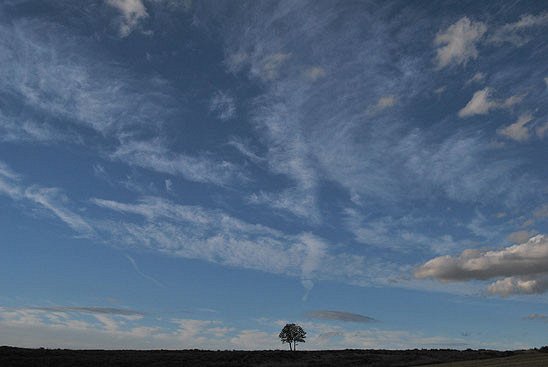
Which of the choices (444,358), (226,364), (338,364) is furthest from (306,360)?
(444,358)

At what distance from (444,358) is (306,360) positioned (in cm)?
2340

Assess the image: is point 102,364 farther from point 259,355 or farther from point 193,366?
point 259,355

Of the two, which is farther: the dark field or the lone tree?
the lone tree

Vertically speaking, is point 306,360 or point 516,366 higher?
point 306,360

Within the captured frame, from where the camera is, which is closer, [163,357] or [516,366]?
[516,366]

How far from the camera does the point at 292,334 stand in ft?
428

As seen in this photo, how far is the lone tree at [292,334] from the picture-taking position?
130125 millimetres

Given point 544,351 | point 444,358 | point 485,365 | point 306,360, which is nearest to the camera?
point 485,365

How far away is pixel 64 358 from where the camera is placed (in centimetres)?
8462

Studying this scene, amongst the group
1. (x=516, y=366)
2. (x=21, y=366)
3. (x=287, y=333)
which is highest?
(x=287, y=333)

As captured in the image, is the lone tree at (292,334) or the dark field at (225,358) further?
the lone tree at (292,334)

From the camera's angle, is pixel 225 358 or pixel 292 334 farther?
pixel 292 334

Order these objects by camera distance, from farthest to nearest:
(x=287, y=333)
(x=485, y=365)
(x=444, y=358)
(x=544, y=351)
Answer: (x=287, y=333), (x=444, y=358), (x=544, y=351), (x=485, y=365)

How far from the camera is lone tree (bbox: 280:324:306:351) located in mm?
130125
